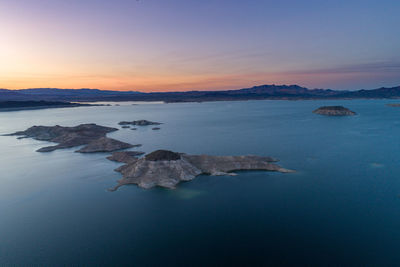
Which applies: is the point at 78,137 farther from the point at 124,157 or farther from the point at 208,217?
the point at 208,217

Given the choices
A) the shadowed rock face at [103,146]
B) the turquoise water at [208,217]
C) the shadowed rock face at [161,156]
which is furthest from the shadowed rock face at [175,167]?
the shadowed rock face at [103,146]

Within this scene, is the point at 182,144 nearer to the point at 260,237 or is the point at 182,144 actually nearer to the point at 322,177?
the point at 322,177

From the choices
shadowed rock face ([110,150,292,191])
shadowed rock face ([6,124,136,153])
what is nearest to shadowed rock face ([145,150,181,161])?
shadowed rock face ([110,150,292,191])

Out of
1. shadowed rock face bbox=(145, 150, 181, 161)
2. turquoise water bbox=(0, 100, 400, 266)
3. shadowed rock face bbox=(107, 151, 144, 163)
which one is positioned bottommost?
turquoise water bbox=(0, 100, 400, 266)

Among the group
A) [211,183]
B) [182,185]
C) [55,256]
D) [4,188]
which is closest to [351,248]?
[211,183]

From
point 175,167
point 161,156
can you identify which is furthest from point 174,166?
point 161,156

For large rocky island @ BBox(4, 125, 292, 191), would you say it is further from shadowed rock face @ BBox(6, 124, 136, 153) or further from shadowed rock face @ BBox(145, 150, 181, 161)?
shadowed rock face @ BBox(6, 124, 136, 153)
